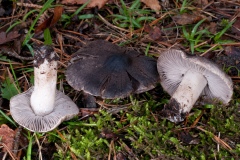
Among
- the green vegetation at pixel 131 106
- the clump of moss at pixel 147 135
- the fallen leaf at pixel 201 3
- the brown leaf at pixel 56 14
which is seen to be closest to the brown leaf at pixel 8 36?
the green vegetation at pixel 131 106

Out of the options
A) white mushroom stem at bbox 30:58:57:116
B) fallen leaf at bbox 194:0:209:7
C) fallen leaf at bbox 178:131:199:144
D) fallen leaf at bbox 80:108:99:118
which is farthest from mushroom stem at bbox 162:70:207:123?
fallen leaf at bbox 194:0:209:7

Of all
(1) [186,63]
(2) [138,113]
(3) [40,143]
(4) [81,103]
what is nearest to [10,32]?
(4) [81,103]

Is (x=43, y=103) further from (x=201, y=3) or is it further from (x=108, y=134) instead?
(x=201, y=3)

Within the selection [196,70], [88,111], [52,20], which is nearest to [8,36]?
[52,20]

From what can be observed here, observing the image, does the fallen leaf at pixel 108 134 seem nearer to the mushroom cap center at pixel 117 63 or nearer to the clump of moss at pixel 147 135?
the clump of moss at pixel 147 135

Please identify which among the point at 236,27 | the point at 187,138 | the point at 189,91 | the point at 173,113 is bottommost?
the point at 187,138

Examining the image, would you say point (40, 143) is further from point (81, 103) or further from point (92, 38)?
point (92, 38)

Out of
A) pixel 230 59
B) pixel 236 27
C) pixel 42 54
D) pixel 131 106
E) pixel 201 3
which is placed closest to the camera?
pixel 42 54
